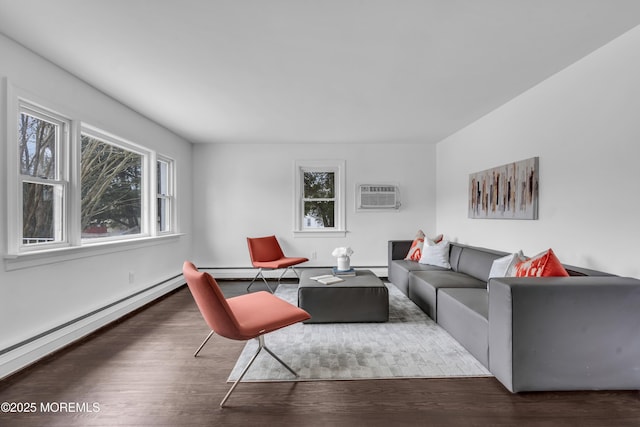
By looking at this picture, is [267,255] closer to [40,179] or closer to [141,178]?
[141,178]

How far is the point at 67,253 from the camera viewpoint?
2.61 metres

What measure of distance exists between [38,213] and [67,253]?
1.27 feet

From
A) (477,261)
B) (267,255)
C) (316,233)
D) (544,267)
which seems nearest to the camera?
(544,267)

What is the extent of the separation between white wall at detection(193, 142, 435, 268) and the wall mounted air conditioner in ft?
0.41

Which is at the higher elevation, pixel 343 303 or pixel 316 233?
pixel 316 233

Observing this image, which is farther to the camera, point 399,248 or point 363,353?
point 399,248

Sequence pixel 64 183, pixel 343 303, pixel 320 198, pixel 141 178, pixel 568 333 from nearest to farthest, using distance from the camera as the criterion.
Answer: pixel 568 333 → pixel 64 183 → pixel 343 303 → pixel 141 178 → pixel 320 198

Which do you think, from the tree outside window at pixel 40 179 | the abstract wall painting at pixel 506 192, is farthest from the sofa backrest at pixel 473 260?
the tree outside window at pixel 40 179

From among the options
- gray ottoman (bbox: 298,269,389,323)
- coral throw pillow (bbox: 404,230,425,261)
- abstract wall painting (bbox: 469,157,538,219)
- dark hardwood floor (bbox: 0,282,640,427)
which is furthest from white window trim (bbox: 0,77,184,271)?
abstract wall painting (bbox: 469,157,538,219)

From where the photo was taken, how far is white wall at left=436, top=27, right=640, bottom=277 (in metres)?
2.11

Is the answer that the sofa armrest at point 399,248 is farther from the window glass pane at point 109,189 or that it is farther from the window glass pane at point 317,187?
the window glass pane at point 109,189

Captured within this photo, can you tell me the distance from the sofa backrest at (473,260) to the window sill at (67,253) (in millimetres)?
3937

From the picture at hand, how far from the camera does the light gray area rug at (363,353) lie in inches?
85.4

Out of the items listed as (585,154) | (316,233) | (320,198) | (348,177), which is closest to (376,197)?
(348,177)
